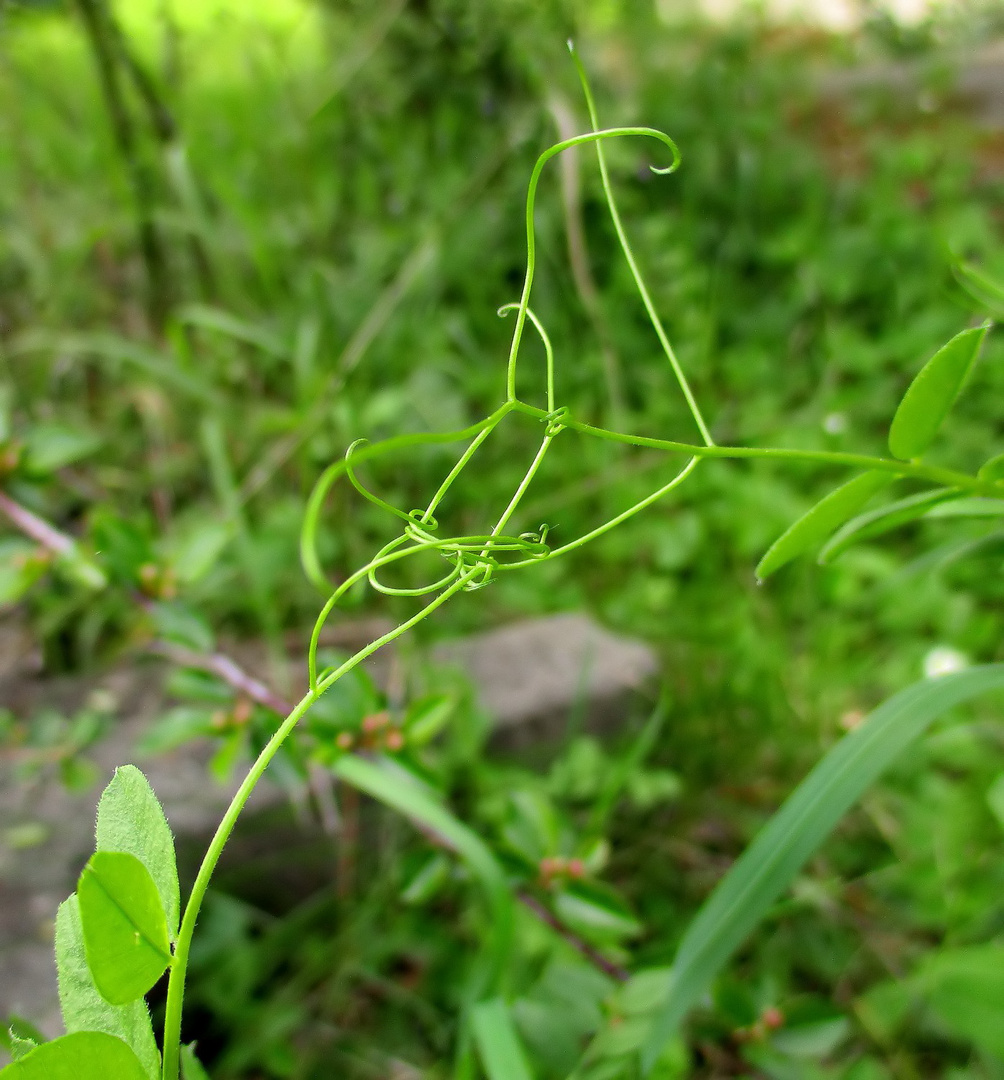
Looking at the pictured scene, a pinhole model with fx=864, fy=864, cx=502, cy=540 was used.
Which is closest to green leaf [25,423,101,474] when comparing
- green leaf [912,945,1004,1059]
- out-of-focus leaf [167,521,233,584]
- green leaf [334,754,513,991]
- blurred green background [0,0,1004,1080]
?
blurred green background [0,0,1004,1080]

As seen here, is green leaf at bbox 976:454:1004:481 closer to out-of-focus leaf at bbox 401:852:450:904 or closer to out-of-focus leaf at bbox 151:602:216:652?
out-of-focus leaf at bbox 401:852:450:904

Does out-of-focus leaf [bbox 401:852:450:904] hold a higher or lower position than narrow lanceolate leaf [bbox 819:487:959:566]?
lower

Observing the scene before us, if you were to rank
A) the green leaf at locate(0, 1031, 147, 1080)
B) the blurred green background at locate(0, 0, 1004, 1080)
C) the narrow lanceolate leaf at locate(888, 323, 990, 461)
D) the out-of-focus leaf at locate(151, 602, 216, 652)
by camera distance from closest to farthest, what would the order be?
the green leaf at locate(0, 1031, 147, 1080), the narrow lanceolate leaf at locate(888, 323, 990, 461), the out-of-focus leaf at locate(151, 602, 216, 652), the blurred green background at locate(0, 0, 1004, 1080)

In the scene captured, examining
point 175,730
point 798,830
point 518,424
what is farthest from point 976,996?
point 518,424

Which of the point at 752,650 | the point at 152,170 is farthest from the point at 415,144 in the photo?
the point at 752,650

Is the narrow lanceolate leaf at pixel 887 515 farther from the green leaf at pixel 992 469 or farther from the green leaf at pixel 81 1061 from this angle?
the green leaf at pixel 81 1061

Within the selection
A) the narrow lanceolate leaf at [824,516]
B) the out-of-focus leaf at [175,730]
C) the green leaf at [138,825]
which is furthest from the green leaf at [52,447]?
the narrow lanceolate leaf at [824,516]

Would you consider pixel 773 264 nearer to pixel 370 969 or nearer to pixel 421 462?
pixel 421 462
